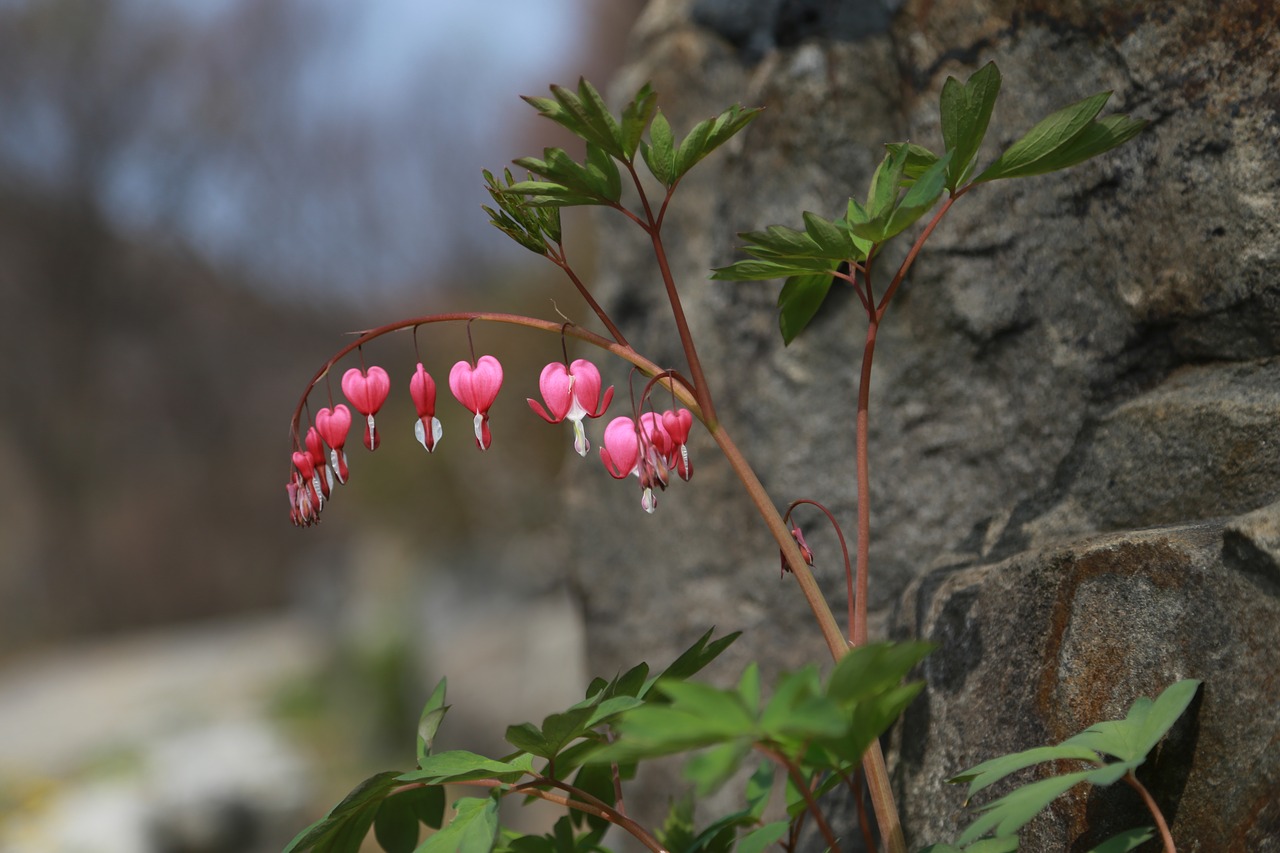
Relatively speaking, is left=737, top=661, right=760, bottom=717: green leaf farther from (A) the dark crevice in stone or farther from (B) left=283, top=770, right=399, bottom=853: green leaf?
(A) the dark crevice in stone

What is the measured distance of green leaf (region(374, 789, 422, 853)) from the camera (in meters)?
1.07

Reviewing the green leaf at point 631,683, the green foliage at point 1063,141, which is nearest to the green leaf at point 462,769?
the green leaf at point 631,683

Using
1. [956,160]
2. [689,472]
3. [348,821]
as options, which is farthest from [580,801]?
[956,160]

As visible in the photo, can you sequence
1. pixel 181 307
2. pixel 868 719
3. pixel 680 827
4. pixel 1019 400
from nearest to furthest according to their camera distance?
pixel 868 719 < pixel 680 827 < pixel 1019 400 < pixel 181 307

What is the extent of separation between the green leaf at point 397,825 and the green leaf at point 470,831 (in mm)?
164

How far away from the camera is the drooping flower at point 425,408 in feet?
3.34

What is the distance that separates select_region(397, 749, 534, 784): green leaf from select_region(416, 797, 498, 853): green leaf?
0.02 meters

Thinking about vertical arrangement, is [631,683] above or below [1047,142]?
below

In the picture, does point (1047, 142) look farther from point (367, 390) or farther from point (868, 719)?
point (367, 390)

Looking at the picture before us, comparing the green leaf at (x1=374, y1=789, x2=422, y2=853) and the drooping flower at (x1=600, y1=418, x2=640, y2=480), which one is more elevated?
the drooping flower at (x1=600, y1=418, x2=640, y2=480)

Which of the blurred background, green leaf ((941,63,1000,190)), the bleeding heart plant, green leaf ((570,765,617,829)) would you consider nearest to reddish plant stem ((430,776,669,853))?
the bleeding heart plant

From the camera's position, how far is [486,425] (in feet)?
3.41

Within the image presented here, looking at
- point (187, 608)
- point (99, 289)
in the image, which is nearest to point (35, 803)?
point (187, 608)

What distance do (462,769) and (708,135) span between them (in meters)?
0.60
